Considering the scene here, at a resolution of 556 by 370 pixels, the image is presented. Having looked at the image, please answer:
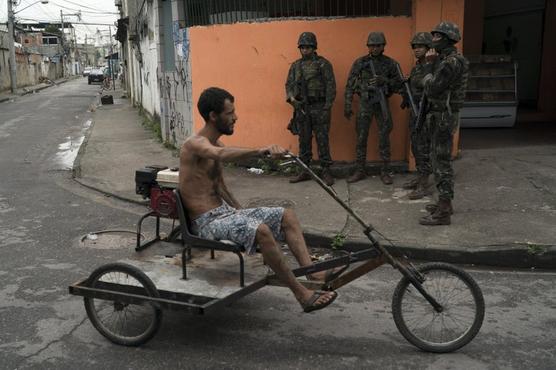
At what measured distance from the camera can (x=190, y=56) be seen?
31.3ft

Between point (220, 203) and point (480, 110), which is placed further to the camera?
point (480, 110)

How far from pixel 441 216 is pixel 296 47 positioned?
12.0 ft

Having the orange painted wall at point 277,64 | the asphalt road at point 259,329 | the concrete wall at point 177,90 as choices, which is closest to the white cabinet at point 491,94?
the orange painted wall at point 277,64

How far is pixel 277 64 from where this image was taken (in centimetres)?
837

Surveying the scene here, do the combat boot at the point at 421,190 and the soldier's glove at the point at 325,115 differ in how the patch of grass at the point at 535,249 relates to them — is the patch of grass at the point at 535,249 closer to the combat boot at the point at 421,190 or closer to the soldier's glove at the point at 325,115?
the combat boot at the point at 421,190

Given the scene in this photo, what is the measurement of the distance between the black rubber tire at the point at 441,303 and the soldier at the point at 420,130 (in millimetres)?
3311

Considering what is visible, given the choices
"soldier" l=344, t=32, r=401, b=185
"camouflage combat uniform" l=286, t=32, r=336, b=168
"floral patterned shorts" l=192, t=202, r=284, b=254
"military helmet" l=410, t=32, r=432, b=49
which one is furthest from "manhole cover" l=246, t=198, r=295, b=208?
"floral patterned shorts" l=192, t=202, r=284, b=254

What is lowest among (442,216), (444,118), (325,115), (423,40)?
(442,216)

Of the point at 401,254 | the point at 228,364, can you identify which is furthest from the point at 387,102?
the point at 228,364

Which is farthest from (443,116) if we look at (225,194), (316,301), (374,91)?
(316,301)

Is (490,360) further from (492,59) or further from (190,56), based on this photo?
(492,59)

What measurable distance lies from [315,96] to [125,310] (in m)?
4.55

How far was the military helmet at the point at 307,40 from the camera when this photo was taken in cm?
742

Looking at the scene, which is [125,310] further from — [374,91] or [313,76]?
[374,91]
